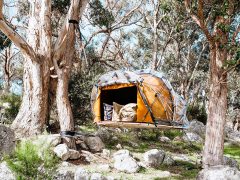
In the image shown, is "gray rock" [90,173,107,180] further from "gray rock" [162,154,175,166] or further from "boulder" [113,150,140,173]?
"gray rock" [162,154,175,166]

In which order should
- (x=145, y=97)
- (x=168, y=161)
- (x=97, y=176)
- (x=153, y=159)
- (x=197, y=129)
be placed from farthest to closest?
(x=197, y=129) → (x=168, y=161) → (x=153, y=159) → (x=145, y=97) → (x=97, y=176)

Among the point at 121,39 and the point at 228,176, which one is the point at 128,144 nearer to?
the point at 228,176

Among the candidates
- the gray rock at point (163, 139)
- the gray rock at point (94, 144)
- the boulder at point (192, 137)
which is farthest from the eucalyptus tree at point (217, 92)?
the boulder at point (192, 137)

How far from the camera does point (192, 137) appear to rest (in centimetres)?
1627

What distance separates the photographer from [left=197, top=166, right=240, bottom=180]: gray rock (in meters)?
6.81

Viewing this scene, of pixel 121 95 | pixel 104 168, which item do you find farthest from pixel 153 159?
pixel 121 95

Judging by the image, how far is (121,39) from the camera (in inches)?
987

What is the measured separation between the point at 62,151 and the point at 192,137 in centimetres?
873

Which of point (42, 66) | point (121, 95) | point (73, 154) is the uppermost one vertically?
point (42, 66)

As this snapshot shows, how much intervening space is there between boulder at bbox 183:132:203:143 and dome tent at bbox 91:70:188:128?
6.69 metres

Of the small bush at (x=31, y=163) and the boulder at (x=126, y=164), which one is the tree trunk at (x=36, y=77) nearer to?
the boulder at (x=126, y=164)

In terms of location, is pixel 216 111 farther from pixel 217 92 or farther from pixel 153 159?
pixel 153 159

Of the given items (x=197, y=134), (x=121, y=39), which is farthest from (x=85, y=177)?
(x=121, y=39)

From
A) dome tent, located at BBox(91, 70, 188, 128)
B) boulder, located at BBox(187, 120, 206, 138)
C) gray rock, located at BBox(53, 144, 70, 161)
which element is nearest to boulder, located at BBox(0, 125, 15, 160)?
gray rock, located at BBox(53, 144, 70, 161)
